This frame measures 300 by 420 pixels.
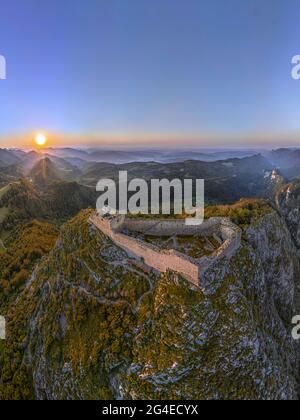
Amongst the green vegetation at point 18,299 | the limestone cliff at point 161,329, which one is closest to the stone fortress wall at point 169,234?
the limestone cliff at point 161,329

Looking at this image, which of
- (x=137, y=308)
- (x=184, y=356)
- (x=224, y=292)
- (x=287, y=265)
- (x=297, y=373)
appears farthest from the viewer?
(x=287, y=265)

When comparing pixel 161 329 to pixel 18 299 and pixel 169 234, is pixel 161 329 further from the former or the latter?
pixel 18 299

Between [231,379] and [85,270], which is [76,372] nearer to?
[85,270]

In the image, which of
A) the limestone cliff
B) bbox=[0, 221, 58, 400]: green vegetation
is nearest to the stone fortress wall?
the limestone cliff

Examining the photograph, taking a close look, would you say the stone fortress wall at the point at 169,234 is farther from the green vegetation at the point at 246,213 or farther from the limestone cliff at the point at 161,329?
the green vegetation at the point at 246,213

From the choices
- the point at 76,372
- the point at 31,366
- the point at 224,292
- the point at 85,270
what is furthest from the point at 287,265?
the point at 31,366

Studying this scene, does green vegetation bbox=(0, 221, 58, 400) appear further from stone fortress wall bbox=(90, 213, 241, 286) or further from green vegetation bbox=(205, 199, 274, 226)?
green vegetation bbox=(205, 199, 274, 226)

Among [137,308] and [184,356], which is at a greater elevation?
[137,308]
